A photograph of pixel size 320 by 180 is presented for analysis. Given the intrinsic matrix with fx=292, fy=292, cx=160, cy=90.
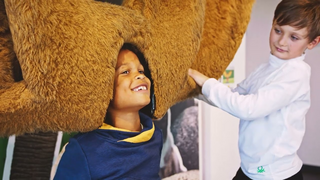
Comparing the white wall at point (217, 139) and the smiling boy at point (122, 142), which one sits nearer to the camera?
the smiling boy at point (122, 142)

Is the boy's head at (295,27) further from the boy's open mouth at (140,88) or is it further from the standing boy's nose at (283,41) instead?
the boy's open mouth at (140,88)

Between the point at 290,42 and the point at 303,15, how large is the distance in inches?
3.5

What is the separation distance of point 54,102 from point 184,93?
439 millimetres

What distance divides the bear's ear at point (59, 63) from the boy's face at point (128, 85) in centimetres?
8

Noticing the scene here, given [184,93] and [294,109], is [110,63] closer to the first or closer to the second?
[184,93]

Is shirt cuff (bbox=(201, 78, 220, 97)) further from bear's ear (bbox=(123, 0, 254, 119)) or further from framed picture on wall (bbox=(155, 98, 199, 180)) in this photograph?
framed picture on wall (bbox=(155, 98, 199, 180))

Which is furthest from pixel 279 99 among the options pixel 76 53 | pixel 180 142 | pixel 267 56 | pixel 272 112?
pixel 267 56

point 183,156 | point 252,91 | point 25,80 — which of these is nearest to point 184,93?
point 252,91

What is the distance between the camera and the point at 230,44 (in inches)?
37.2

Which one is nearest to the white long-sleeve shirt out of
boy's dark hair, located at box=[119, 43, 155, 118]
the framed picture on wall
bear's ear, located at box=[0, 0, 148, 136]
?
boy's dark hair, located at box=[119, 43, 155, 118]

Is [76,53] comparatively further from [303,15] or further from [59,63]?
[303,15]

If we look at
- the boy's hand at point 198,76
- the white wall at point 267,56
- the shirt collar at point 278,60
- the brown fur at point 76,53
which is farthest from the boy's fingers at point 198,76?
the white wall at point 267,56

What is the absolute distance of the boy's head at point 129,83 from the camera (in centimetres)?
73

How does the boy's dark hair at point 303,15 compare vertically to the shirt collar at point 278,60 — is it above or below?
above
